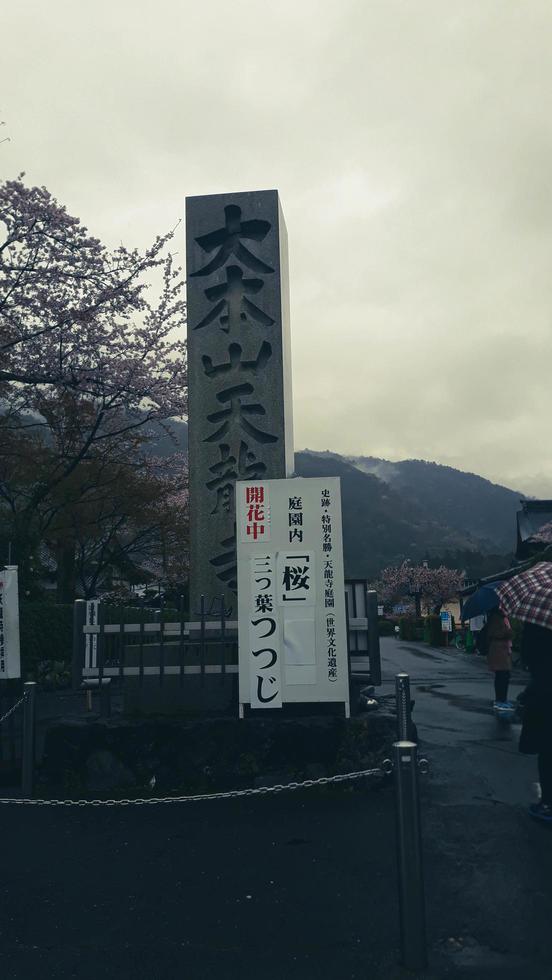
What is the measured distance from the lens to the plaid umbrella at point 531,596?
19.1 ft

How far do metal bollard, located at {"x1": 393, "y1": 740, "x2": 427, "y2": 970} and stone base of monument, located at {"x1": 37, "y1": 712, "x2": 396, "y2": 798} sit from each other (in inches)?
131

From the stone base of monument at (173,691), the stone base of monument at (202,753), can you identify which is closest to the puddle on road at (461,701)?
the stone base of monument at (202,753)

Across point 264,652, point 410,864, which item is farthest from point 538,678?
point 410,864

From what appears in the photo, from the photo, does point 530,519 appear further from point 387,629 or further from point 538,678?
point 538,678

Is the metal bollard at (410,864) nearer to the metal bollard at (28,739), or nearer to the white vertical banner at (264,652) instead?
the white vertical banner at (264,652)

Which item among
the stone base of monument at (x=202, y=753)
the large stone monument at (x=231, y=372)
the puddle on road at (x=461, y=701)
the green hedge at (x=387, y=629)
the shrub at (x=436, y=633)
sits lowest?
the green hedge at (x=387, y=629)

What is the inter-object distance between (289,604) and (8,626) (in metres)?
3.22

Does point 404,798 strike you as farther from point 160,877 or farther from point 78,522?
point 78,522

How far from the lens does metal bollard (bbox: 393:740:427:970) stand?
11.7ft

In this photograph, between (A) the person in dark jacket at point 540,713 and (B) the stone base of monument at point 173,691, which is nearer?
(A) the person in dark jacket at point 540,713

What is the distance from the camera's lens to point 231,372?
974 cm

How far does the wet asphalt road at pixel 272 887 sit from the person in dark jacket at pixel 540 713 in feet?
1.01

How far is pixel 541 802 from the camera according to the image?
600cm

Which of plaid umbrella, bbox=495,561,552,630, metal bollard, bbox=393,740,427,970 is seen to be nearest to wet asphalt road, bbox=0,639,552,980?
metal bollard, bbox=393,740,427,970
